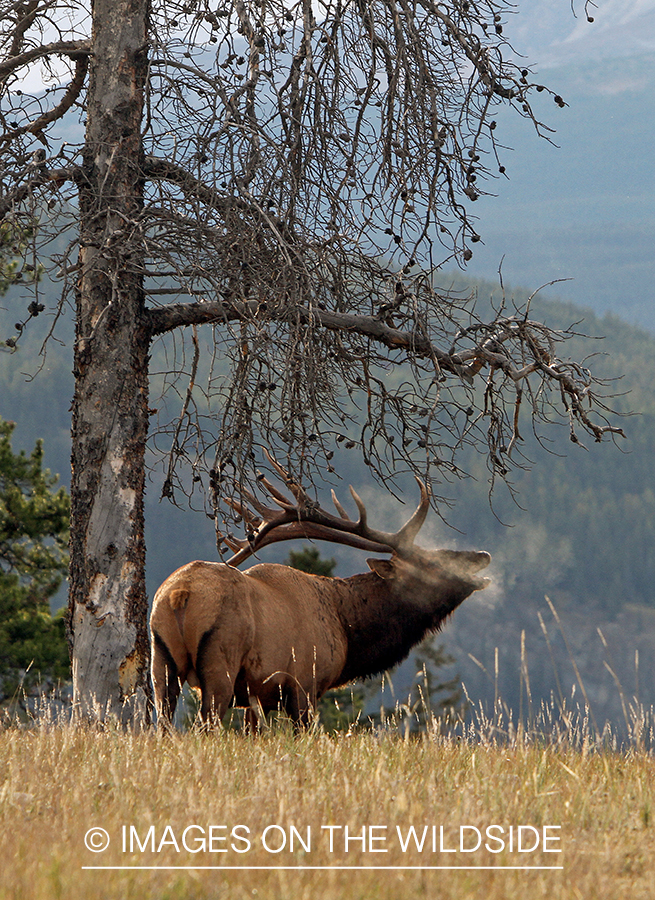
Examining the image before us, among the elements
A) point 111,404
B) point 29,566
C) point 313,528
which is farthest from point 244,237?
point 29,566

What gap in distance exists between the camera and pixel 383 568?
25.1ft

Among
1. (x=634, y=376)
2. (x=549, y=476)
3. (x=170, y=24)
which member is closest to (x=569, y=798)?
(x=170, y=24)

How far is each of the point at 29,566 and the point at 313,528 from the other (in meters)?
→ 9.35

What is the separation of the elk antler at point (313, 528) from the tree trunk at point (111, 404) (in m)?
0.93

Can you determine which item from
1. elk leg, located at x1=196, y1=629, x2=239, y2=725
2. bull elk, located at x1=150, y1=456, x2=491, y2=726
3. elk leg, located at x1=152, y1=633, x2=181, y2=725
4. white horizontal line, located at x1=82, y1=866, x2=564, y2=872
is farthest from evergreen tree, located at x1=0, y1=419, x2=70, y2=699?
white horizontal line, located at x1=82, y1=866, x2=564, y2=872


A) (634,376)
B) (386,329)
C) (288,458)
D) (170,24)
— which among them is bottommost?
(288,458)

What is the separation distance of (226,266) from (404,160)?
4.80 ft

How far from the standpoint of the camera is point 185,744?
16.2ft

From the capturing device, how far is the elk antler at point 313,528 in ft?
23.3

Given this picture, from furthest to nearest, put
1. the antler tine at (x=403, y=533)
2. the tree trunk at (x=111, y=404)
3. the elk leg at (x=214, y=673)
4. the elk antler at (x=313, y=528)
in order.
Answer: the antler tine at (x=403, y=533), the elk antler at (x=313, y=528), the tree trunk at (x=111, y=404), the elk leg at (x=214, y=673)

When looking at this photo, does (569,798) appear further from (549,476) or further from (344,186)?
(549,476)

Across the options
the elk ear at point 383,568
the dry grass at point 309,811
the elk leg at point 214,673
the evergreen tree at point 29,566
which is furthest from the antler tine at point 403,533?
the evergreen tree at point 29,566

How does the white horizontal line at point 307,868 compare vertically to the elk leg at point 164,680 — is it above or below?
below

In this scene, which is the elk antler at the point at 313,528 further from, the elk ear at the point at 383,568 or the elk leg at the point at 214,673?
the elk leg at the point at 214,673
